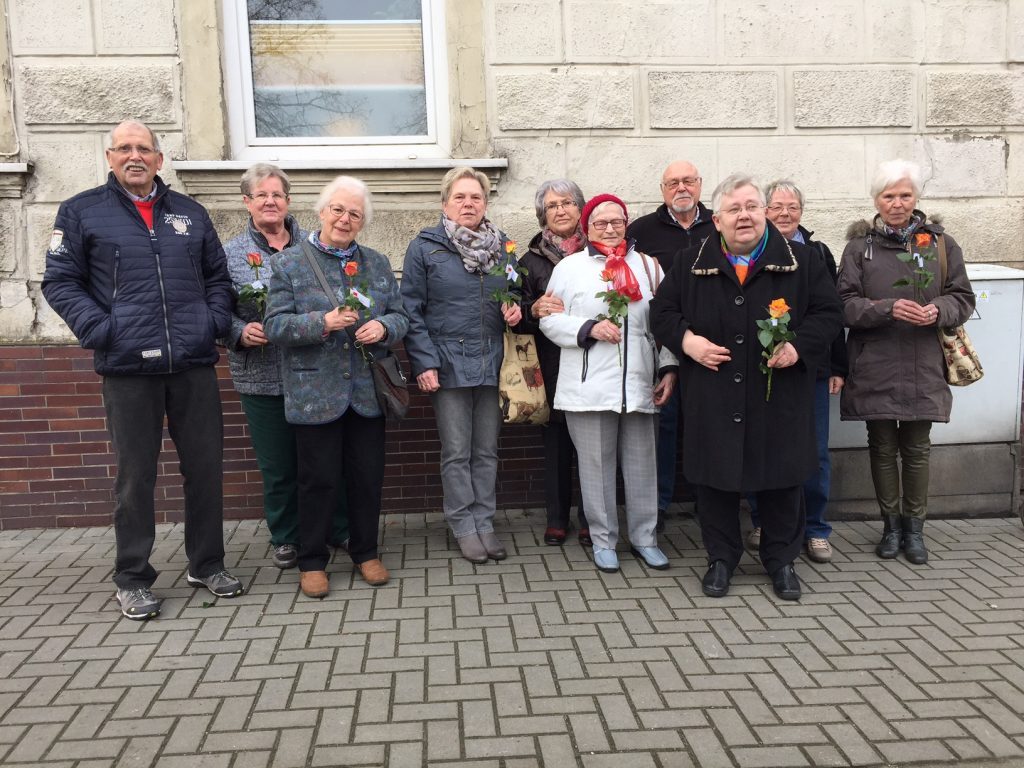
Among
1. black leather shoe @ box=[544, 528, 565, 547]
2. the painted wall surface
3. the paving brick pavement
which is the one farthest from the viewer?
the painted wall surface

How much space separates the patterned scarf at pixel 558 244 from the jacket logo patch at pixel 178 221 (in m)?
1.71

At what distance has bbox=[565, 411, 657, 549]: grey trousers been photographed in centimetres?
415

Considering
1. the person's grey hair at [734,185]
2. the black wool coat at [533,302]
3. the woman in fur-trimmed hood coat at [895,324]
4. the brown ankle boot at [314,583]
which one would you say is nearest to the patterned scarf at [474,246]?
the black wool coat at [533,302]

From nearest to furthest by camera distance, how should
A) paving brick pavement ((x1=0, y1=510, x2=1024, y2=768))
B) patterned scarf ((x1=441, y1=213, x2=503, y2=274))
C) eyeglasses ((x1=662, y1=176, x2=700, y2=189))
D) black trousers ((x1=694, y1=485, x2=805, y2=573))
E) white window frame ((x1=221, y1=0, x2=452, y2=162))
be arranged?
paving brick pavement ((x1=0, y1=510, x2=1024, y2=768)) < black trousers ((x1=694, y1=485, x2=805, y2=573)) < patterned scarf ((x1=441, y1=213, x2=503, y2=274)) < eyeglasses ((x1=662, y1=176, x2=700, y2=189)) < white window frame ((x1=221, y1=0, x2=452, y2=162))

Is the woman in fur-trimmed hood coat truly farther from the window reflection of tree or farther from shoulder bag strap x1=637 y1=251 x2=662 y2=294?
the window reflection of tree

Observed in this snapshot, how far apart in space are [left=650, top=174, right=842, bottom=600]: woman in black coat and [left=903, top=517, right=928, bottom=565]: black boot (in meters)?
0.86

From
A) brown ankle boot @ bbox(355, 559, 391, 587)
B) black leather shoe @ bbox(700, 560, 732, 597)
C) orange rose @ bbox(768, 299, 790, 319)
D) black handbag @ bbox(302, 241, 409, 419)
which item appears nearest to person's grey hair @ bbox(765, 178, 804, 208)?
orange rose @ bbox(768, 299, 790, 319)

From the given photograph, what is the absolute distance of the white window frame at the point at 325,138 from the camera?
5.05 meters

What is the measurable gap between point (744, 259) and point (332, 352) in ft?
6.21

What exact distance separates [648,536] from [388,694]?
173 centimetres

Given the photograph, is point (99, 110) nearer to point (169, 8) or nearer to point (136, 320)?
point (169, 8)

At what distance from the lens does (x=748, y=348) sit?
12.1 ft

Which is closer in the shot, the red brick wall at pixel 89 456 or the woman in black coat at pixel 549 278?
the woman in black coat at pixel 549 278

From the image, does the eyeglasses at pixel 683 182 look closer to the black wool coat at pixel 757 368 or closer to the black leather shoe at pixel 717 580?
the black wool coat at pixel 757 368
